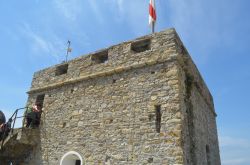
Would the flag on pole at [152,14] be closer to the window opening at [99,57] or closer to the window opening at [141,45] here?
the window opening at [141,45]

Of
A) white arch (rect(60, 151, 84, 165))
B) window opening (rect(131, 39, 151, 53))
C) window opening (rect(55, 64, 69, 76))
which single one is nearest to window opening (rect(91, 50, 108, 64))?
window opening (rect(131, 39, 151, 53))

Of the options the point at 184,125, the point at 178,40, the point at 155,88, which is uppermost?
the point at 178,40

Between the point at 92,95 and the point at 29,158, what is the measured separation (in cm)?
364

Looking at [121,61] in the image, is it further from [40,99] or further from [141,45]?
[40,99]

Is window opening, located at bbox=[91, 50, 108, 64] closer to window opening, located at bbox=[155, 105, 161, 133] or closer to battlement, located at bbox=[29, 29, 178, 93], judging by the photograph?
battlement, located at bbox=[29, 29, 178, 93]

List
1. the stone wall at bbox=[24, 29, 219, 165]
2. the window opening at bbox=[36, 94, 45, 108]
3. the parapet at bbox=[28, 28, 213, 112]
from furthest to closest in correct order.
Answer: the window opening at bbox=[36, 94, 45, 108] < the parapet at bbox=[28, 28, 213, 112] < the stone wall at bbox=[24, 29, 219, 165]

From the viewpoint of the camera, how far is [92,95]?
916cm

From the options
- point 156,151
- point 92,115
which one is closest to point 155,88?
point 156,151

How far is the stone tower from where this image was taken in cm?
720

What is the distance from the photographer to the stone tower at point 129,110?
7.20m

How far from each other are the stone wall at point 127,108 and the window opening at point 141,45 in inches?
1.5

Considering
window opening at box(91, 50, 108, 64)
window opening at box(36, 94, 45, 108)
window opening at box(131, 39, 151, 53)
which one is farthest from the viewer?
window opening at box(36, 94, 45, 108)

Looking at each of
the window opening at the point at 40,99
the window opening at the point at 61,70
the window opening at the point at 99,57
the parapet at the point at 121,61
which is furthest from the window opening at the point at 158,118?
the window opening at the point at 40,99

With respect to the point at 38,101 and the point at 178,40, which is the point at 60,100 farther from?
the point at 178,40
